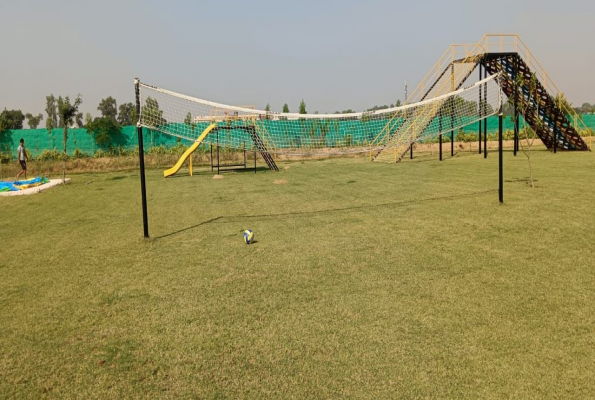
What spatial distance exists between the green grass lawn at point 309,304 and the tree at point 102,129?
1006 inches

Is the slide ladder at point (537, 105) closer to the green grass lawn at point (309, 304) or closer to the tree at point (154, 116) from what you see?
the green grass lawn at point (309, 304)

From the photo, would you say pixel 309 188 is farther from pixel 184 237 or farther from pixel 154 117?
pixel 184 237

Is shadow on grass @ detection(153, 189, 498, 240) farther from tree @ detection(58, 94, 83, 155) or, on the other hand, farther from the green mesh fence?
the green mesh fence

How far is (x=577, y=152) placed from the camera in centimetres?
2458

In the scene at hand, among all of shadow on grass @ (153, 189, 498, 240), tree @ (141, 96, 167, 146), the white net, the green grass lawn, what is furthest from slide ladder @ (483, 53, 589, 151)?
tree @ (141, 96, 167, 146)

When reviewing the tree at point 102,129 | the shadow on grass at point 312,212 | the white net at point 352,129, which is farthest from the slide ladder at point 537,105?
the tree at point 102,129

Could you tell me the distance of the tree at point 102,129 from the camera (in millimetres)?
33781

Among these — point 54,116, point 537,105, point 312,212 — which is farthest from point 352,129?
point 54,116

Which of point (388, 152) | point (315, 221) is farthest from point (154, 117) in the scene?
point (388, 152)

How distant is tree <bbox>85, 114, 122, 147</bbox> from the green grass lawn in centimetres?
2556

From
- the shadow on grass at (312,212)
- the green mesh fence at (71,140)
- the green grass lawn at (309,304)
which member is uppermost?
the green mesh fence at (71,140)

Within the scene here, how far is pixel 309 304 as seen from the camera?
16.4 ft

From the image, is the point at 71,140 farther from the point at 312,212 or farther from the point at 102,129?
the point at 312,212

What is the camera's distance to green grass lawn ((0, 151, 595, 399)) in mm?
3502
